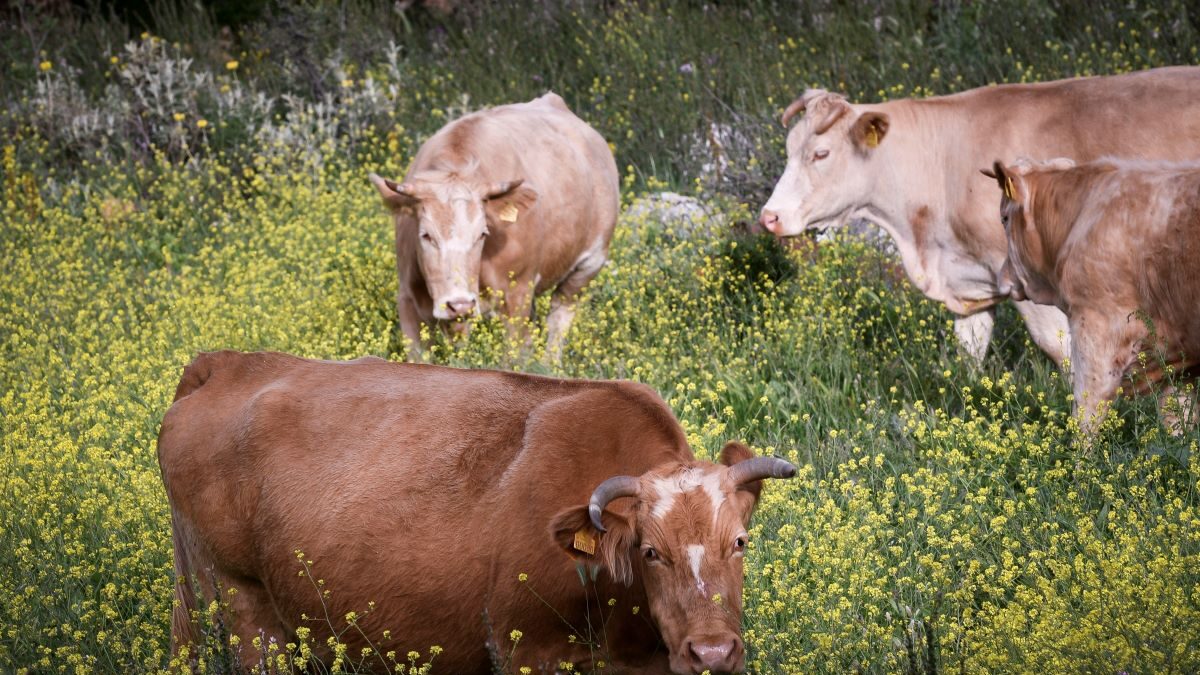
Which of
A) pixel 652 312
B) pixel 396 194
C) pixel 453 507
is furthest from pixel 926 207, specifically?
pixel 453 507

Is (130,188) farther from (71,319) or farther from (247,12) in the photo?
(247,12)

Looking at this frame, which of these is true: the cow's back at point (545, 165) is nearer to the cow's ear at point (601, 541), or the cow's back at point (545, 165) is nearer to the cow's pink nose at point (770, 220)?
the cow's pink nose at point (770, 220)

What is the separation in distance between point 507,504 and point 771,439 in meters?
2.42

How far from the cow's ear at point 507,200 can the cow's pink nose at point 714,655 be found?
4607mm

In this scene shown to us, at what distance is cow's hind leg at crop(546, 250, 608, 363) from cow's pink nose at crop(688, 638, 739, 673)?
5493 millimetres

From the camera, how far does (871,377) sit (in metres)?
7.45

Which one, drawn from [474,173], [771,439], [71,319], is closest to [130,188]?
[71,319]

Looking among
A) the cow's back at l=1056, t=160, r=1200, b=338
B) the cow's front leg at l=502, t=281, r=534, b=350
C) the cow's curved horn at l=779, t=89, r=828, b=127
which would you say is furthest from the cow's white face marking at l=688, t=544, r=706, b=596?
the cow's curved horn at l=779, t=89, r=828, b=127

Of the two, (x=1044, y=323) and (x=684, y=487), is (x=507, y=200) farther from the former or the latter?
(x=684, y=487)

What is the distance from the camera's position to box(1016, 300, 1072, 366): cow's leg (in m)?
7.48

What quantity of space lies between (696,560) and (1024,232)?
354cm

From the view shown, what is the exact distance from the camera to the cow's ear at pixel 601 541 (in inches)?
168

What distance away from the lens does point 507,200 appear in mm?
8250

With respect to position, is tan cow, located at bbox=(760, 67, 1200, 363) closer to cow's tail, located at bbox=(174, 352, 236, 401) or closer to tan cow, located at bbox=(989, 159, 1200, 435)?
tan cow, located at bbox=(989, 159, 1200, 435)
